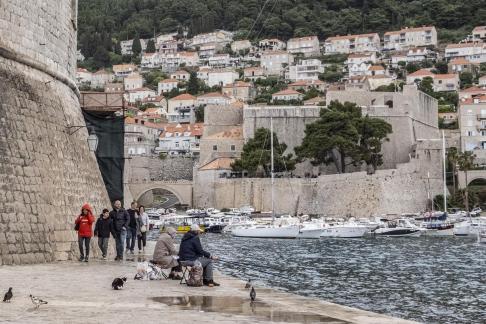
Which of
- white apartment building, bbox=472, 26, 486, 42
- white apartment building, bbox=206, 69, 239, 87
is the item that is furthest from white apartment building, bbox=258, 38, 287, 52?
white apartment building, bbox=472, 26, 486, 42

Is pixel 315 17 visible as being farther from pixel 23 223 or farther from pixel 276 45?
pixel 23 223

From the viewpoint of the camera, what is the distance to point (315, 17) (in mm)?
146125

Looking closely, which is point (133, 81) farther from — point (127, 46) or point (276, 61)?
point (127, 46)

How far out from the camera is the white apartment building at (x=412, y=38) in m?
126

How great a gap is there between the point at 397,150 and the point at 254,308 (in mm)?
52110

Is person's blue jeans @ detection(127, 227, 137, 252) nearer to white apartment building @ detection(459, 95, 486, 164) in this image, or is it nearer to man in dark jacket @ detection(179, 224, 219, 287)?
man in dark jacket @ detection(179, 224, 219, 287)

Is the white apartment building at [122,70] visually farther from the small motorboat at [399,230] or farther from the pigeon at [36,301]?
the pigeon at [36,301]

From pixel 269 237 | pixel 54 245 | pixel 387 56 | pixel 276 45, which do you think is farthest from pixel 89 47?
pixel 54 245

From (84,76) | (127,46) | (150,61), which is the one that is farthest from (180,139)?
(127,46)

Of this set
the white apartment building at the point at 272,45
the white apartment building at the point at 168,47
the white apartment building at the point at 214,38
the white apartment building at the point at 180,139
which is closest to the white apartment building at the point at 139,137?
the white apartment building at the point at 180,139

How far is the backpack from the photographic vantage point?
9.83 meters

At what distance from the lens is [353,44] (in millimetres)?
132375

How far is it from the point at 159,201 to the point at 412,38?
6852cm

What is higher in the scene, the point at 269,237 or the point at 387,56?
the point at 387,56
